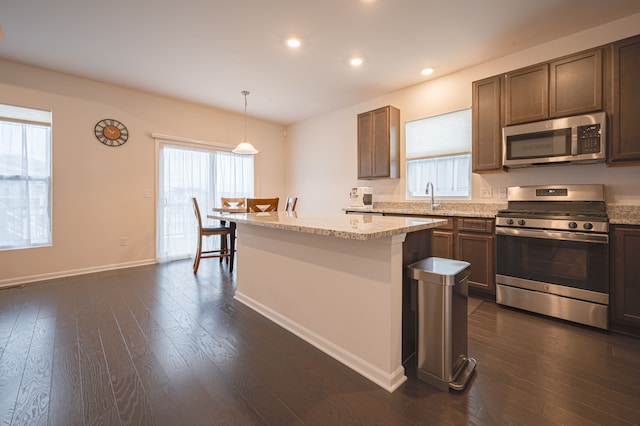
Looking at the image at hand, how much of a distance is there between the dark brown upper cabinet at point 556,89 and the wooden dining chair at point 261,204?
111 inches

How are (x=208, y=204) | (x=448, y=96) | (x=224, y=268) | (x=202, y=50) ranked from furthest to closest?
(x=208, y=204)
(x=224, y=268)
(x=448, y=96)
(x=202, y=50)

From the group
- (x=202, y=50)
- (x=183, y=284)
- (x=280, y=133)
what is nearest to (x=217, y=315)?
(x=183, y=284)

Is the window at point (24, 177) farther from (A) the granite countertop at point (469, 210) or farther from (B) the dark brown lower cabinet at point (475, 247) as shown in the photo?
(B) the dark brown lower cabinet at point (475, 247)

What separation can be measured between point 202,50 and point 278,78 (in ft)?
3.37

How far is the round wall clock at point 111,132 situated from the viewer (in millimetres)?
3986

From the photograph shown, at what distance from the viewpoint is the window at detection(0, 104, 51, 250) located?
3.50 meters

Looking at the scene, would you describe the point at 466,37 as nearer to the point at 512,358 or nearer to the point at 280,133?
the point at 512,358

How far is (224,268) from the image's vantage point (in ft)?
13.9

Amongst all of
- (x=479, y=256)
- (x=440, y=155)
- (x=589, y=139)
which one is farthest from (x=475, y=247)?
(x=440, y=155)

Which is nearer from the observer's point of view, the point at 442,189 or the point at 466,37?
the point at 466,37

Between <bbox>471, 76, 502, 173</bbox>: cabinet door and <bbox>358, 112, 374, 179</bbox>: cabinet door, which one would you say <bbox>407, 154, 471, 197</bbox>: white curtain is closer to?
<bbox>471, 76, 502, 173</bbox>: cabinet door

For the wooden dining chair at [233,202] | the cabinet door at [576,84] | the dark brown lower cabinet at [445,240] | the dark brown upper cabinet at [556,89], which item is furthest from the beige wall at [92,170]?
the cabinet door at [576,84]

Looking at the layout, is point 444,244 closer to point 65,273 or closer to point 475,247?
point 475,247

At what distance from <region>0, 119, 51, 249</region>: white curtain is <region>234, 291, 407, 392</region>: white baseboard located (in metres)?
3.43
